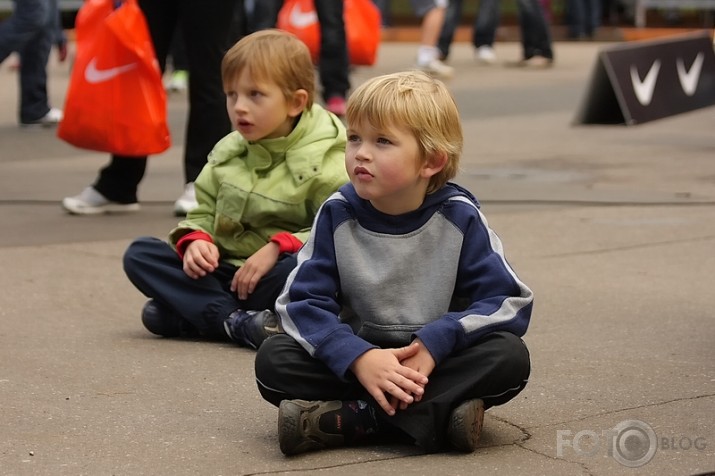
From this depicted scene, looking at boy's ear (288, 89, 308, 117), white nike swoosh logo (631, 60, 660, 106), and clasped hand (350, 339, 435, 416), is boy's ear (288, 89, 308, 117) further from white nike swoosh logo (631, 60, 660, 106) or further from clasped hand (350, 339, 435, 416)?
white nike swoosh logo (631, 60, 660, 106)

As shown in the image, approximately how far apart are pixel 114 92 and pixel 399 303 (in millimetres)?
3147

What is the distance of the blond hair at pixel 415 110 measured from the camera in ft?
11.1

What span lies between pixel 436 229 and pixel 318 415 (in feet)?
1.69

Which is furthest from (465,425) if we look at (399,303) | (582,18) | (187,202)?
(582,18)

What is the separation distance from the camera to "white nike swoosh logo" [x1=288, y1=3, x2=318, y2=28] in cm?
1075

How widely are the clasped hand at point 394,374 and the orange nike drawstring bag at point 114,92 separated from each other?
3.21 m

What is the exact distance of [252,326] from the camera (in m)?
4.37

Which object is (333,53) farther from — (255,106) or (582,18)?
(582,18)

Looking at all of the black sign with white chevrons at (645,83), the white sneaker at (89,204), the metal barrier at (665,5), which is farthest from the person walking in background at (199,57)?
the metal barrier at (665,5)

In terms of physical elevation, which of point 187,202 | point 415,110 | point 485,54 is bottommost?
point 485,54

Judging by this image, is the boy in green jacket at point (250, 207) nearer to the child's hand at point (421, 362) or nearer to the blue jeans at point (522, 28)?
the child's hand at point (421, 362)

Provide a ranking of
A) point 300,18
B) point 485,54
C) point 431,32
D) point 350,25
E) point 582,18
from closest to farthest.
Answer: point 300,18, point 350,25, point 431,32, point 485,54, point 582,18

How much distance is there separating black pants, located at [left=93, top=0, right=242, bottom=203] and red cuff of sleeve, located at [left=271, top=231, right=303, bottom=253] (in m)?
2.05

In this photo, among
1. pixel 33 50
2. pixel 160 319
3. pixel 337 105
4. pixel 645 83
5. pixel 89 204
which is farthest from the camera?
pixel 645 83
